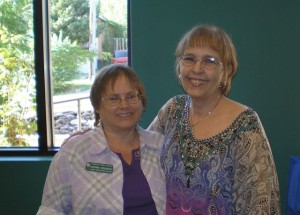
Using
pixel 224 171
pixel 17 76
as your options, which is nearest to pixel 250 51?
pixel 224 171

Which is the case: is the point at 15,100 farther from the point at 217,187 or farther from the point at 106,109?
the point at 217,187

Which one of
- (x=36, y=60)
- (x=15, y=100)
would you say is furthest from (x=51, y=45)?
(x=15, y=100)

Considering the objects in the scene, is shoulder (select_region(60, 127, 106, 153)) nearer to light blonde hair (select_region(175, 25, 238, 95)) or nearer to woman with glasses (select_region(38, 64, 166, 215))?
woman with glasses (select_region(38, 64, 166, 215))

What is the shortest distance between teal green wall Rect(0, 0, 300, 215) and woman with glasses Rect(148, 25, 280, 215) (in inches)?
46.1

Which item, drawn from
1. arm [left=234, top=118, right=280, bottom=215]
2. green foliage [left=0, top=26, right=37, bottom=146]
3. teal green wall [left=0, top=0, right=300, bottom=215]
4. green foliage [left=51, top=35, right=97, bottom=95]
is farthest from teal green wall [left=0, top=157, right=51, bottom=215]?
arm [left=234, top=118, right=280, bottom=215]

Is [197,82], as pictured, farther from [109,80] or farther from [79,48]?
[79,48]

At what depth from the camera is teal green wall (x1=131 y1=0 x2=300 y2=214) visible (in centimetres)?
258

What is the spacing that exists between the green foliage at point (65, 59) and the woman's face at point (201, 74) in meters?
1.71

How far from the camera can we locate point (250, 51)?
2611mm

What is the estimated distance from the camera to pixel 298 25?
2.56 meters

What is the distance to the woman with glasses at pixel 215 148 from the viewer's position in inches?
51.0

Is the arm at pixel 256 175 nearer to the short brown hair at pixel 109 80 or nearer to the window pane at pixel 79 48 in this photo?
the short brown hair at pixel 109 80

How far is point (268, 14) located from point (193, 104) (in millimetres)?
1410

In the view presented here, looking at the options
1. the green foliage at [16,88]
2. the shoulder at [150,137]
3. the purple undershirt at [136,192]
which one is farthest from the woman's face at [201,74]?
the green foliage at [16,88]
